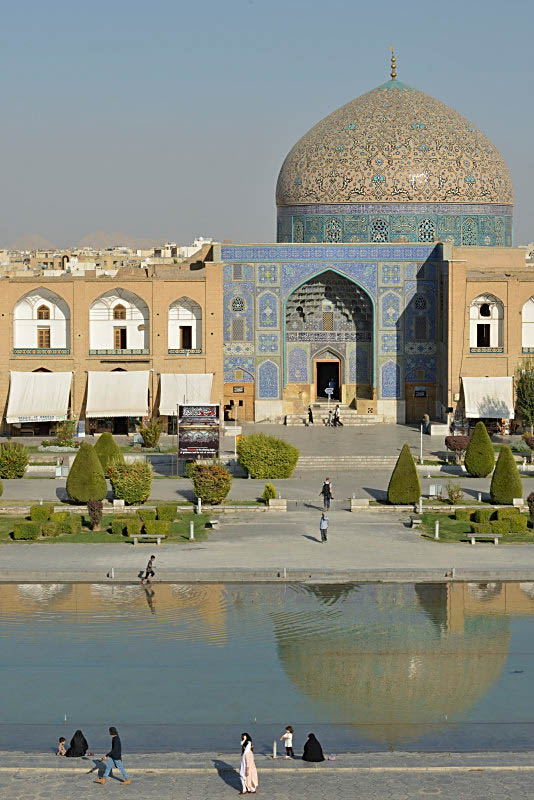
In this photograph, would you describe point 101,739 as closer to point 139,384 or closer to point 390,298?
point 139,384

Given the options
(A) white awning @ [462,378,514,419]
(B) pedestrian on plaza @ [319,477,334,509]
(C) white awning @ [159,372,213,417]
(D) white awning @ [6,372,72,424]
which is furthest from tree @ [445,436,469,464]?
(D) white awning @ [6,372,72,424]

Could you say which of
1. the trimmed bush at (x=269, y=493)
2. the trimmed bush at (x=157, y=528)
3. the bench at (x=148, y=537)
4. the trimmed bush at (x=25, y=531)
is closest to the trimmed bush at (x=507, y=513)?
the trimmed bush at (x=269, y=493)

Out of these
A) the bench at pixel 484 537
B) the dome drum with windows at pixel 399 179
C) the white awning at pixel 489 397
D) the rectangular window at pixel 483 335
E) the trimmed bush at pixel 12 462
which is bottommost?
the bench at pixel 484 537

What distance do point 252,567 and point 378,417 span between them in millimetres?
16596

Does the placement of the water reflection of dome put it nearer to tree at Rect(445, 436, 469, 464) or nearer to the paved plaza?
the paved plaza

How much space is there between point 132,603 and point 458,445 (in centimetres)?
1338

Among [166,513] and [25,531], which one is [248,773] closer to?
[25,531]

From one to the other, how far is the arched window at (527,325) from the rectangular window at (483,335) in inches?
34.8

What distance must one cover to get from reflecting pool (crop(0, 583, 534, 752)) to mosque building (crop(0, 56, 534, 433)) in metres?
16.2

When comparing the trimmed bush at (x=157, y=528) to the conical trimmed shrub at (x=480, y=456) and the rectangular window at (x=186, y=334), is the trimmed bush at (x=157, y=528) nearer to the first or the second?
the conical trimmed shrub at (x=480, y=456)

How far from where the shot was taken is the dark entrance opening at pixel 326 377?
130 feet

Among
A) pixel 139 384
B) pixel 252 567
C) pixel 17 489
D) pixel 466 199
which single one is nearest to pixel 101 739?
pixel 252 567

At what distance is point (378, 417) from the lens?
3816 centimetres

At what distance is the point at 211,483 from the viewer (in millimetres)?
26797
